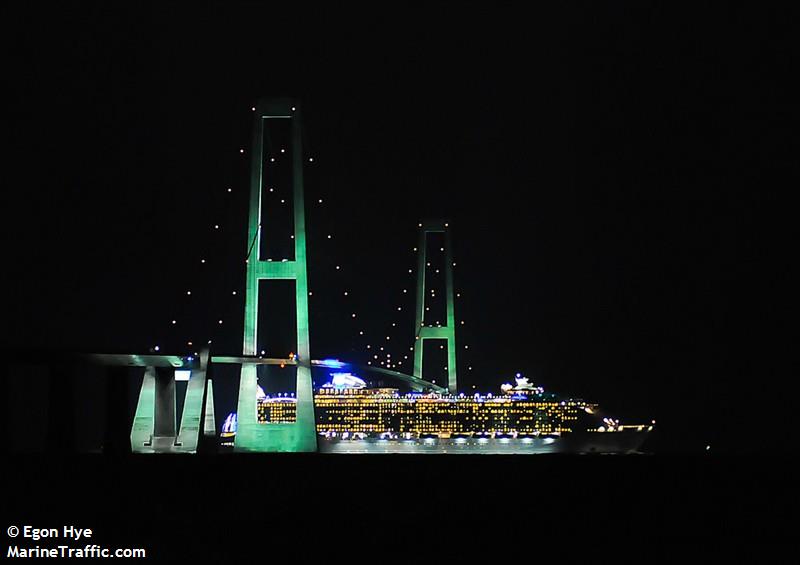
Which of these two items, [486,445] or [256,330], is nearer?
[256,330]

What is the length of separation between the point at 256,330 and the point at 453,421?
9.78m

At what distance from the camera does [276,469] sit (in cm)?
512

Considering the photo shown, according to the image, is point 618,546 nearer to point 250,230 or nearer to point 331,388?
point 250,230

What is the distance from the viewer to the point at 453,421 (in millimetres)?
31812

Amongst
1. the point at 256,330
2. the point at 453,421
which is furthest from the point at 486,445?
the point at 256,330

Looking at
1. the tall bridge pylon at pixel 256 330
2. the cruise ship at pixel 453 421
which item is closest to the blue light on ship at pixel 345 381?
the cruise ship at pixel 453 421

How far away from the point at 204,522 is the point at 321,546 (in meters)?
0.50

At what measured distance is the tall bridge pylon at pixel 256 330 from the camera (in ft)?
75.4

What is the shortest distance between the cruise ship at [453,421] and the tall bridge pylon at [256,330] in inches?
278

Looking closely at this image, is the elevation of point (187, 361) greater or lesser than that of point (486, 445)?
greater

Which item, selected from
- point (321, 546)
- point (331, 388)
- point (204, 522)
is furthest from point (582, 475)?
point (331, 388)

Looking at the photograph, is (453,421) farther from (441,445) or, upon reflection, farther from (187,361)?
(187,361)

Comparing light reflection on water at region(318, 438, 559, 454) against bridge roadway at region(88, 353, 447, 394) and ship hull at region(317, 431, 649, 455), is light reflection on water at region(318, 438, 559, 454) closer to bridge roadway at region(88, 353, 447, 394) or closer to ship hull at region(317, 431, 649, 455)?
ship hull at region(317, 431, 649, 455)

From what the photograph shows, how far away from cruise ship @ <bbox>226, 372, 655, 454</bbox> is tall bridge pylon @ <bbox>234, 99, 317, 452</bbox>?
7049 millimetres
